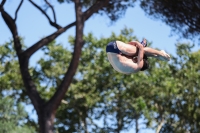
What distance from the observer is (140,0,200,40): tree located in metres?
8.05

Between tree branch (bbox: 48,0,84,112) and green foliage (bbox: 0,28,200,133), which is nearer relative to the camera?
tree branch (bbox: 48,0,84,112)

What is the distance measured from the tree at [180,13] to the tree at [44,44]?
139 cm

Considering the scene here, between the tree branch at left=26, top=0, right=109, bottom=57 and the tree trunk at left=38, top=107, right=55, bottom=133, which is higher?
the tree branch at left=26, top=0, right=109, bottom=57

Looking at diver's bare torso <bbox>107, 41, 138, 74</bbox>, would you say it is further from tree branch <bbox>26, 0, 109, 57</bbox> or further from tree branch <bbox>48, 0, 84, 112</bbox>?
tree branch <bbox>26, 0, 109, 57</bbox>

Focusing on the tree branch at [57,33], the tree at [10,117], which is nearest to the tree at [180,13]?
the tree branch at [57,33]

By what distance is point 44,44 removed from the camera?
9.85 metres

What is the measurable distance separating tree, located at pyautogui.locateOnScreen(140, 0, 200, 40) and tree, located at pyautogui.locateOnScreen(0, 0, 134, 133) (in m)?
1.39

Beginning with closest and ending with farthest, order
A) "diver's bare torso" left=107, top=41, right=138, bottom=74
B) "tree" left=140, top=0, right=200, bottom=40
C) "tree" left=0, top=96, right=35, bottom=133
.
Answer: "diver's bare torso" left=107, top=41, right=138, bottom=74 < "tree" left=140, top=0, right=200, bottom=40 < "tree" left=0, top=96, right=35, bottom=133

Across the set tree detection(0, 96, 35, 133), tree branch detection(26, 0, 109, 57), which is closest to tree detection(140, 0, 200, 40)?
tree branch detection(26, 0, 109, 57)

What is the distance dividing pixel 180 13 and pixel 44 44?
301 cm

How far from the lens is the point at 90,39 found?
1490 centimetres

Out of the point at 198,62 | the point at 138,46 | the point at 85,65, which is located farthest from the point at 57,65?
A: the point at 138,46

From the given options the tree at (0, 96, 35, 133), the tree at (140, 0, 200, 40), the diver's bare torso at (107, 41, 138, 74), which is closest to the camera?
the diver's bare torso at (107, 41, 138, 74)

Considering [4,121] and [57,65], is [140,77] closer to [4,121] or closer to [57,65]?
[57,65]
